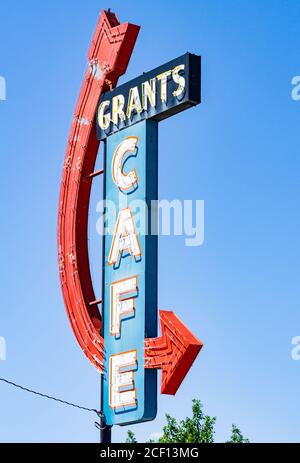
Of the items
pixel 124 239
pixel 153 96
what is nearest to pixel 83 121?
pixel 153 96

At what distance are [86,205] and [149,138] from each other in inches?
106

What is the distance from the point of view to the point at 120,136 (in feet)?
87.5

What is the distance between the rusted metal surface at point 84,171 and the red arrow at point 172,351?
2478mm

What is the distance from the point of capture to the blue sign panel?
81.1 ft

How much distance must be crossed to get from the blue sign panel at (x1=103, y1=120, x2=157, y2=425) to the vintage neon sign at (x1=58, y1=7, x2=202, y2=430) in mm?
18

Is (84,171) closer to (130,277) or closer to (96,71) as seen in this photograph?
(96,71)

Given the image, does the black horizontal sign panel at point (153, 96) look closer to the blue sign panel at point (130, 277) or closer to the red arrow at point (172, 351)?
the blue sign panel at point (130, 277)

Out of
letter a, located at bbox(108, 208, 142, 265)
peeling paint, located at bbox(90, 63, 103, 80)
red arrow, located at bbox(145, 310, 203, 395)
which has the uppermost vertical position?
peeling paint, located at bbox(90, 63, 103, 80)

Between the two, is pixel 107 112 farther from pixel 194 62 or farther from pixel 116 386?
pixel 116 386

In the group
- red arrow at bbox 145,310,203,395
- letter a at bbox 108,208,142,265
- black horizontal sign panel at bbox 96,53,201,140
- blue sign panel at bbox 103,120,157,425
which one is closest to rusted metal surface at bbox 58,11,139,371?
black horizontal sign panel at bbox 96,53,201,140

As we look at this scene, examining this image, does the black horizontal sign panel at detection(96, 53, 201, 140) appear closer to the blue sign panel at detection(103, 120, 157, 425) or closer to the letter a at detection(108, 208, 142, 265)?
the blue sign panel at detection(103, 120, 157, 425)

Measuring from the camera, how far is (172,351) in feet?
78.4
